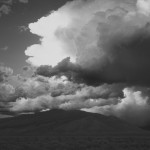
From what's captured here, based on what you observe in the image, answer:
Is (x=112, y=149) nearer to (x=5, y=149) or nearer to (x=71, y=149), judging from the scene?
(x=71, y=149)

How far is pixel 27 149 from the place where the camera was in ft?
243

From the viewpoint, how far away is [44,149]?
74500mm

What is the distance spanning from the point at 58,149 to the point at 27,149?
25.1ft

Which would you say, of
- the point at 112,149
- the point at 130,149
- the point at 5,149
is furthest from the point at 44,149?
the point at 130,149

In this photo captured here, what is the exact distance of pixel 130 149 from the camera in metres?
77.4

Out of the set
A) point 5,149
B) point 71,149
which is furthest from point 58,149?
point 5,149

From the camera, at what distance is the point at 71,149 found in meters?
74.1

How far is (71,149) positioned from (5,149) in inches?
623

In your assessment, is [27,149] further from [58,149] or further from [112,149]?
[112,149]

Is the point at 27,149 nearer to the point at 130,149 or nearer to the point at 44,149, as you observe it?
the point at 44,149

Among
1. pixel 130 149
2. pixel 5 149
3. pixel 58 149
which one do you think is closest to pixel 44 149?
pixel 58 149

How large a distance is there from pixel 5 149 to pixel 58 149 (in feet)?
41.2

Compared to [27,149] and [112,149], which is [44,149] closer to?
[27,149]

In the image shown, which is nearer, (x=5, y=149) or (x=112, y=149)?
(x=5, y=149)
